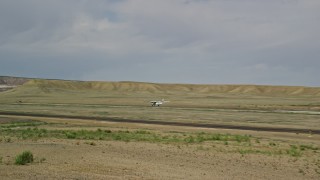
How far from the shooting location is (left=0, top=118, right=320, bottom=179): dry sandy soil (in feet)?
63.4

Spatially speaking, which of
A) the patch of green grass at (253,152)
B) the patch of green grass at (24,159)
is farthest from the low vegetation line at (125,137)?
the patch of green grass at (24,159)

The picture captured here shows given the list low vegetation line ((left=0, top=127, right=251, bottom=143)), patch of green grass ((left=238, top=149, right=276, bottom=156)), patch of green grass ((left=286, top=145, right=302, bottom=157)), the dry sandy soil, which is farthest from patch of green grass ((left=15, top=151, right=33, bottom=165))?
patch of green grass ((left=286, top=145, right=302, bottom=157))

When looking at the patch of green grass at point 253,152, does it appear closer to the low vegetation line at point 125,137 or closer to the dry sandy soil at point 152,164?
the dry sandy soil at point 152,164

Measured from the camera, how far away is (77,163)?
21.5 metres

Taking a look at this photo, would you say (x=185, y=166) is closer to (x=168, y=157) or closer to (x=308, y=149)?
(x=168, y=157)

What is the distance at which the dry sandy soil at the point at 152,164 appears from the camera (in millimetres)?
19328

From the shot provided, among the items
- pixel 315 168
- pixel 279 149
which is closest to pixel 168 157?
pixel 315 168

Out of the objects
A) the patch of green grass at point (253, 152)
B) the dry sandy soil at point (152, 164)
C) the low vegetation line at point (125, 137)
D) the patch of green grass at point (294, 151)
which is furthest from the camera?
the low vegetation line at point (125, 137)

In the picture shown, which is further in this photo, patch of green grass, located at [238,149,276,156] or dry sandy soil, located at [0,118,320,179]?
patch of green grass, located at [238,149,276,156]

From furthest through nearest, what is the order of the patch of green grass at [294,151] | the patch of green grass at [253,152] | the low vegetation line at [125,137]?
the low vegetation line at [125,137]
the patch of green grass at [253,152]
the patch of green grass at [294,151]

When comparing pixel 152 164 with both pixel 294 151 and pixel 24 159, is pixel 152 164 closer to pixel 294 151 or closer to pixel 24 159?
pixel 24 159

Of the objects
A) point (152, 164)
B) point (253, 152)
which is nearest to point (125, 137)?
point (253, 152)

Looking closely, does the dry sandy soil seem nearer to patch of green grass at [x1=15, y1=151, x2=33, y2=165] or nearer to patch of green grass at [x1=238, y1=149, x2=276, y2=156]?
patch of green grass at [x1=15, y1=151, x2=33, y2=165]

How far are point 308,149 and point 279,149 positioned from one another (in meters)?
2.34
